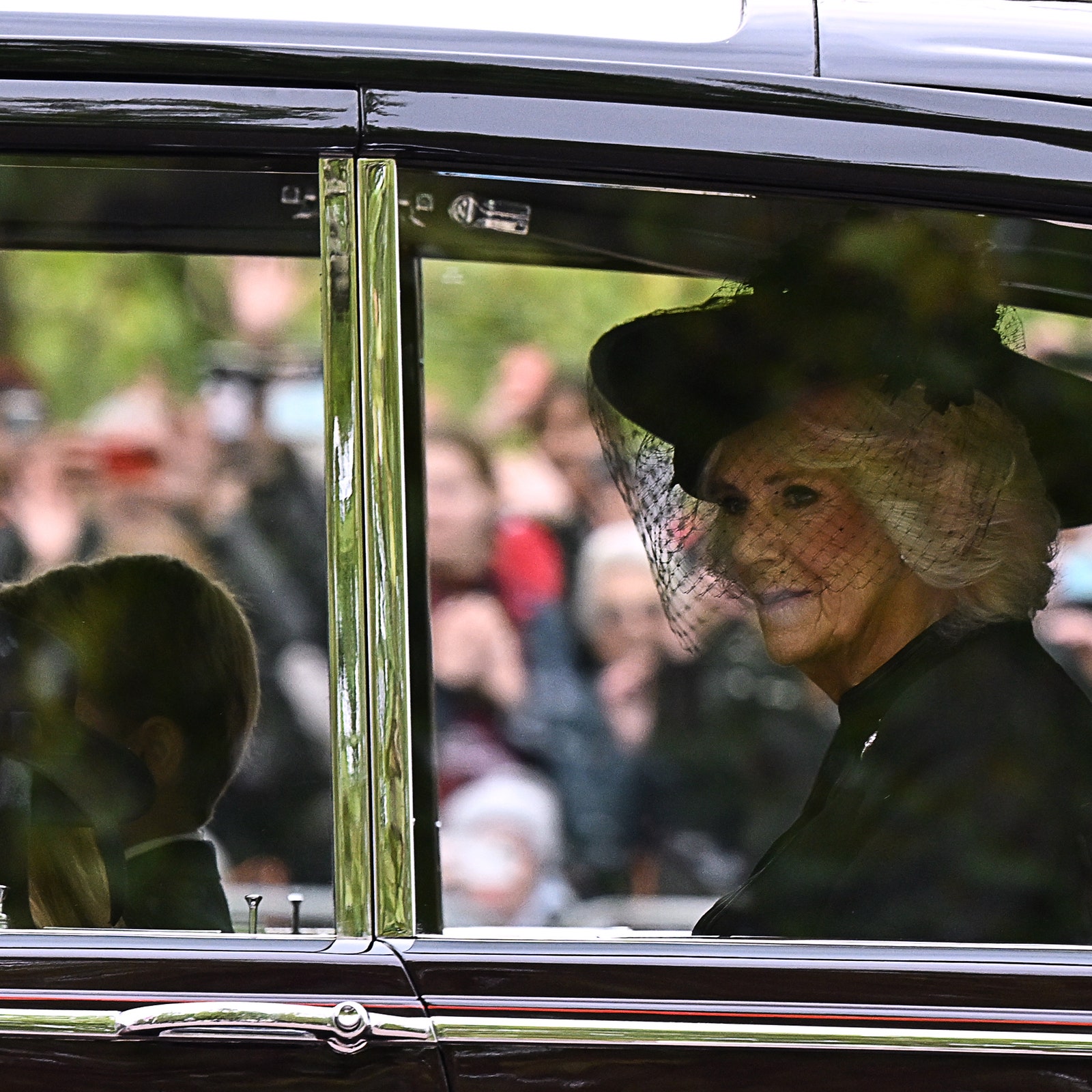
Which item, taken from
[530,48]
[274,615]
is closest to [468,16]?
[530,48]

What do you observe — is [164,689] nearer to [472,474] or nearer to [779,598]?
[472,474]

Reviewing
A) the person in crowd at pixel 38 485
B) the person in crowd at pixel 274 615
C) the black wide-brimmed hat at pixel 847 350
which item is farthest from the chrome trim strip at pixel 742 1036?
the person in crowd at pixel 38 485

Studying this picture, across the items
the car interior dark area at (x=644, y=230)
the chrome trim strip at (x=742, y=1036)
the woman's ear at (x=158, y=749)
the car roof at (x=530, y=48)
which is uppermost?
the car roof at (x=530, y=48)

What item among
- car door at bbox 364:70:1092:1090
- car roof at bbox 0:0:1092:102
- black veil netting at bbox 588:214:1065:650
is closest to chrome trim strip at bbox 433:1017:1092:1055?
car door at bbox 364:70:1092:1090

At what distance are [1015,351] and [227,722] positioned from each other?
0.98 m

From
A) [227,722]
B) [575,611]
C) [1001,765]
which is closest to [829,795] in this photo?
[1001,765]

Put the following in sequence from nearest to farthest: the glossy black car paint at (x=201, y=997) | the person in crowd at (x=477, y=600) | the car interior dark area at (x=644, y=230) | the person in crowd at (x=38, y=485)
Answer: the glossy black car paint at (x=201, y=997), the car interior dark area at (x=644, y=230), the person in crowd at (x=477, y=600), the person in crowd at (x=38, y=485)

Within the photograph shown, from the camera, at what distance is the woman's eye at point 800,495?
192 centimetres

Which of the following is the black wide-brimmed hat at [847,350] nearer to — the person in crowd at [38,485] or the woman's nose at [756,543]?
the woman's nose at [756,543]

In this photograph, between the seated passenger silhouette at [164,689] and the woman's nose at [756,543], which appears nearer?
the seated passenger silhouette at [164,689]

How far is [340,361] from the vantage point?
5.38 feet

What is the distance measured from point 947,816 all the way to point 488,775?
506 millimetres

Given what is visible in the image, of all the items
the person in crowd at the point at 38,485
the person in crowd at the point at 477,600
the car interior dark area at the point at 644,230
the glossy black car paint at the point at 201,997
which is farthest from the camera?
the person in crowd at the point at 38,485

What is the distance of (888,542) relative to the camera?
1.89 meters
